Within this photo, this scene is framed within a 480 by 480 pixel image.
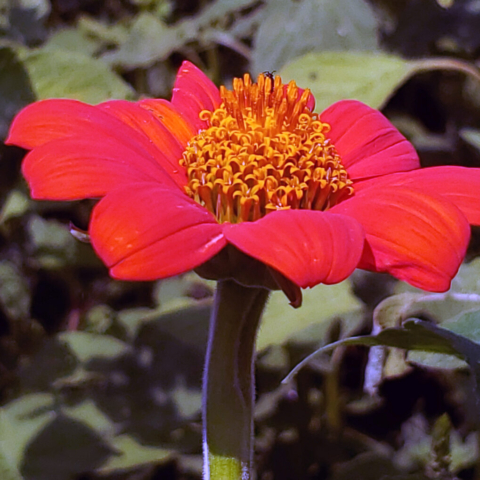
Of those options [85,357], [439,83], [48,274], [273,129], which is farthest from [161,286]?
[439,83]

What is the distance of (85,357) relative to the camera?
72 centimetres

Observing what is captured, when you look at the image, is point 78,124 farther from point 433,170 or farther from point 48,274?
point 48,274

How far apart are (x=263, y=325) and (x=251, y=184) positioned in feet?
0.78

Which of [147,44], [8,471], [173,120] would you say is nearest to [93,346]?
[8,471]

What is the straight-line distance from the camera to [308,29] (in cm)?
87

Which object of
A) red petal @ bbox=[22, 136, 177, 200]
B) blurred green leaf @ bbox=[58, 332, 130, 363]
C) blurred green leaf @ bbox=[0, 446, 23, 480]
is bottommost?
blurred green leaf @ bbox=[0, 446, 23, 480]

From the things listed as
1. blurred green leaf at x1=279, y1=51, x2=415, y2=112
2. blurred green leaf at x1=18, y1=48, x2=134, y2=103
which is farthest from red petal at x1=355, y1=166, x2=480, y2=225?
blurred green leaf at x1=18, y1=48, x2=134, y2=103

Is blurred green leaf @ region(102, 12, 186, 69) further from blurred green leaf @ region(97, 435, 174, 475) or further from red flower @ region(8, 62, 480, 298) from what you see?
blurred green leaf @ region(97, 435, 174, 475)

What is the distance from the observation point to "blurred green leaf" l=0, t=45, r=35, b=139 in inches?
30.2

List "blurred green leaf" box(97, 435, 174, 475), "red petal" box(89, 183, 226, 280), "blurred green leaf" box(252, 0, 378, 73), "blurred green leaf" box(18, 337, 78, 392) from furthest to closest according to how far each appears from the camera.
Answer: "blurred green leaf" box(252, 0, 378, 73) < "blurred green leaf" box(18, 337, 78, 392) < "blurred green leaf" box(97, 435, 174, 475) < "red petal" box(89, 183, 226, 280)

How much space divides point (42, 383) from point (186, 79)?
0.37 m

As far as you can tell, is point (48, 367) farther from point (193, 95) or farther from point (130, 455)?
point (193, 95)

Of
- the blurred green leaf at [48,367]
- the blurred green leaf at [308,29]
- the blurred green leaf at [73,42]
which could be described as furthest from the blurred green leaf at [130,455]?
the blurred green leaf at [73,42]

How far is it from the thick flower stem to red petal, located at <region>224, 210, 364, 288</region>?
0.22 ft
